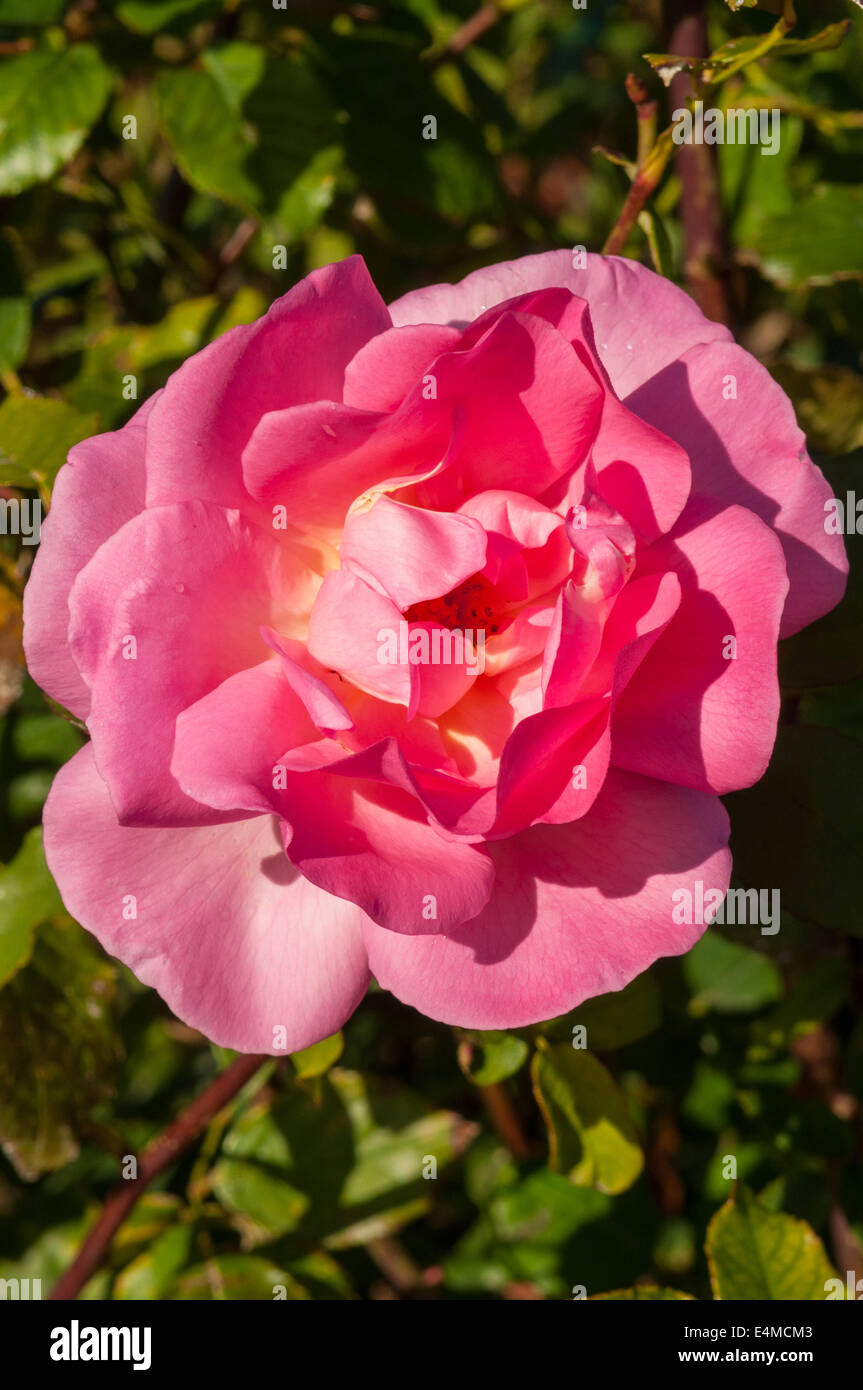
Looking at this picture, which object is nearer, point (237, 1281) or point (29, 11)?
point (29, 11)

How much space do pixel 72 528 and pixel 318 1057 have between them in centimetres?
62

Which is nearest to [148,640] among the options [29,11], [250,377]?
[250,377]

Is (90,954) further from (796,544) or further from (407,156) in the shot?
(407,156)

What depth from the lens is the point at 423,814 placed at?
92 cm

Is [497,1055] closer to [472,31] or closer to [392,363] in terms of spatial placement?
[392,363]

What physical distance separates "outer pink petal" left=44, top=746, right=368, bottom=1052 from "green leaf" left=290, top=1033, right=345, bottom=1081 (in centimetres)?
26

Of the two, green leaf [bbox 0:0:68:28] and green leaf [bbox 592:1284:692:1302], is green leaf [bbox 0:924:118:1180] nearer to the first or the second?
green leaf [bbox 592:1284:692:1302]

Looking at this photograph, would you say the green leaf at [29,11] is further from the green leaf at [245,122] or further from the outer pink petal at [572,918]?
the outer pink petal at [572,918]

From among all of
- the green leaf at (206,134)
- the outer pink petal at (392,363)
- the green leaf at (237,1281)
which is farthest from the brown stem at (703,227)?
the green leaf at (237,1281)

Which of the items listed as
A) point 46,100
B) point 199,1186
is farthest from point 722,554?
point 199,1186

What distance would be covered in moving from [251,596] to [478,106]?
123 centimetres

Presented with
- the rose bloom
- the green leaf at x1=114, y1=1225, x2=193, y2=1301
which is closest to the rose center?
the rose bloom

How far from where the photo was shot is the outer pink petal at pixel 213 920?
95 centimetres

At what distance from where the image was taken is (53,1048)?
137 centimetres
